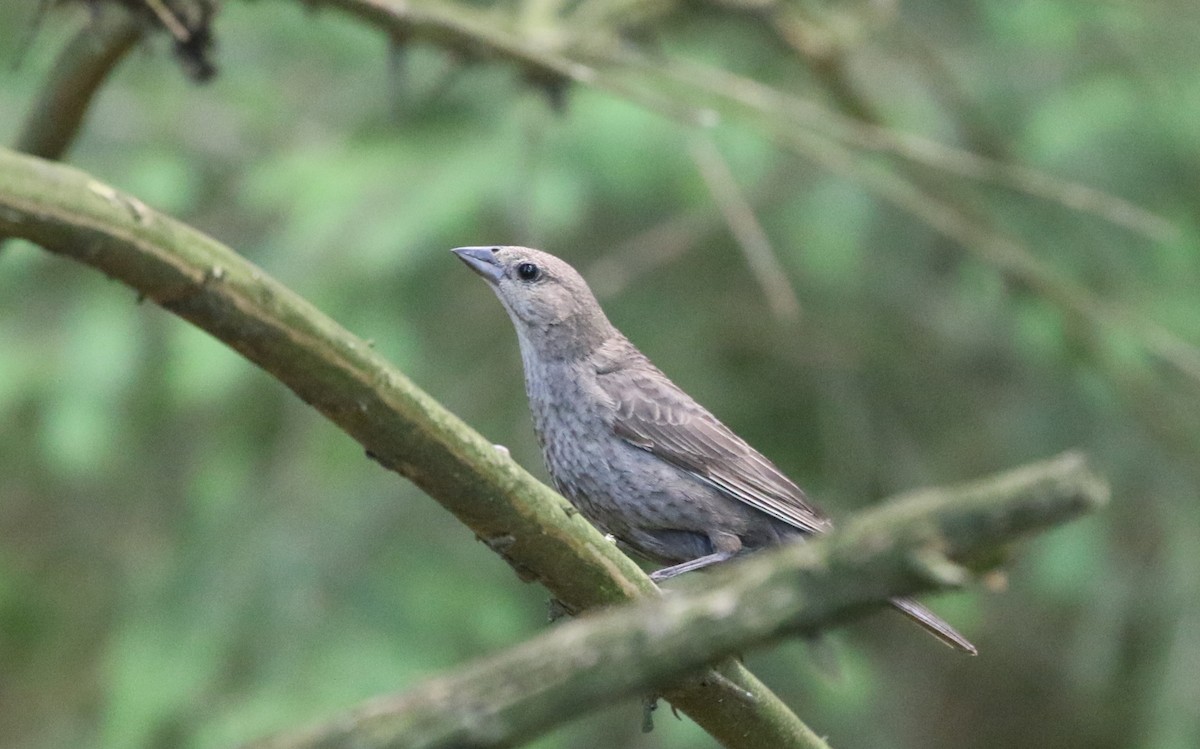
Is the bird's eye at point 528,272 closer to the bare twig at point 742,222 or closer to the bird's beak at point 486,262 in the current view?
the bird's beak at point 486,262

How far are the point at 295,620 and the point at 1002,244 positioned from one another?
2.86m

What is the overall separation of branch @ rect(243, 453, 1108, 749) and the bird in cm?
185

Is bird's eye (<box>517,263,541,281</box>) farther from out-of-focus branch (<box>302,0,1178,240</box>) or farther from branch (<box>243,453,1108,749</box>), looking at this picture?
branch (<box>243,453,1108,749</box>)

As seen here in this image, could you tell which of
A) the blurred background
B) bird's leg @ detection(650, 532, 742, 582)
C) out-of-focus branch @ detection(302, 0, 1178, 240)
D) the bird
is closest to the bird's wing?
the bird

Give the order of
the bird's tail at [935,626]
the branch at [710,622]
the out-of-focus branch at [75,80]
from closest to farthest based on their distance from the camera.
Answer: the branch at [710,622], the bird's tail at [935,626], the out-of-focus branch at [75,80]

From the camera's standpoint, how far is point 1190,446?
5.57 meters

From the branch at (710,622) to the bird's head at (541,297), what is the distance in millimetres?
2256

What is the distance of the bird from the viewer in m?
3.64

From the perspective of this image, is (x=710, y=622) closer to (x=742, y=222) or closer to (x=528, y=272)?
(x=528, y=272)

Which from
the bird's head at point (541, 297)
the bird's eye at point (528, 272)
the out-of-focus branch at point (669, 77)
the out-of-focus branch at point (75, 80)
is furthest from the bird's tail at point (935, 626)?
the out-of-focus branch at point (75, 80)

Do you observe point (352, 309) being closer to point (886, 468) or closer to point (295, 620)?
point (295, 620)

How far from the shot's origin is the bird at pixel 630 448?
3.64 meters

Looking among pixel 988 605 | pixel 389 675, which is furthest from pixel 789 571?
pixel 988 605

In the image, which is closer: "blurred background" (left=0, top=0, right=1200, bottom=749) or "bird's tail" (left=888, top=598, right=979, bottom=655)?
"bird's tail" (left=888, top=598, right=979, bottom=655)
